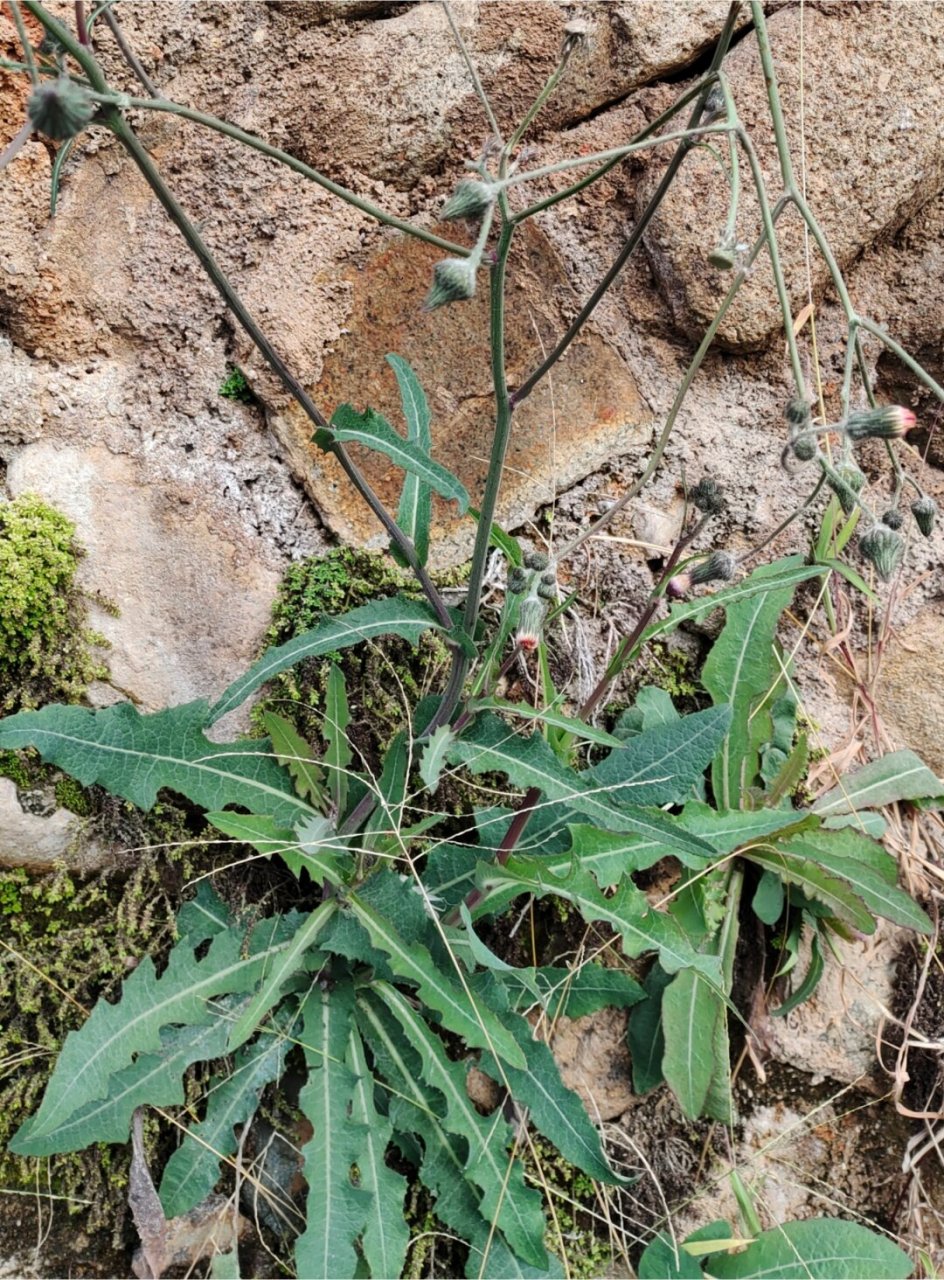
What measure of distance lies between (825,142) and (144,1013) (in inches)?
90.4

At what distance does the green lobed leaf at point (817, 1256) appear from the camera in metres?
1.92

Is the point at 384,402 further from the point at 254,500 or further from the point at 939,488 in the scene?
the point at 939,488

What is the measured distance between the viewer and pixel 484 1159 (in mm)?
1774

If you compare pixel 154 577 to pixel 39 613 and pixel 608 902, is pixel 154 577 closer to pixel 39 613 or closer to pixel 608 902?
pixel 39 613

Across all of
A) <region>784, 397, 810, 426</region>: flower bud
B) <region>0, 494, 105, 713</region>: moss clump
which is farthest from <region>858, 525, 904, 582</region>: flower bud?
<region>0, 494, 105, 713</region>: moss clump

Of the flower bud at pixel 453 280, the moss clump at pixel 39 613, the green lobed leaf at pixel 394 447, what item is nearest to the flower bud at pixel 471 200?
the flower bud at pixel 453 280

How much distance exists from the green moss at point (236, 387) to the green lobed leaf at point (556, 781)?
0.94m

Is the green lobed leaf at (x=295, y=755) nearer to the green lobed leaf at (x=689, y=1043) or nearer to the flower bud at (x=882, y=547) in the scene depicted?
the green lobed leaf at (x=689, y=1043)

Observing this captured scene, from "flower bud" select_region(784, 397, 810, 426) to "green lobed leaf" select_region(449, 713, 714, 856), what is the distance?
646 millimetres

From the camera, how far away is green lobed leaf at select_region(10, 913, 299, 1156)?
1663 millimetres

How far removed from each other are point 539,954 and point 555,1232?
52cm

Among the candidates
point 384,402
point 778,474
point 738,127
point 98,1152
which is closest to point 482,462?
point 384,402

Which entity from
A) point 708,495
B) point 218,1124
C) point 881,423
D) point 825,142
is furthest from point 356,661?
point 825,142

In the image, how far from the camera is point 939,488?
2.49 m
